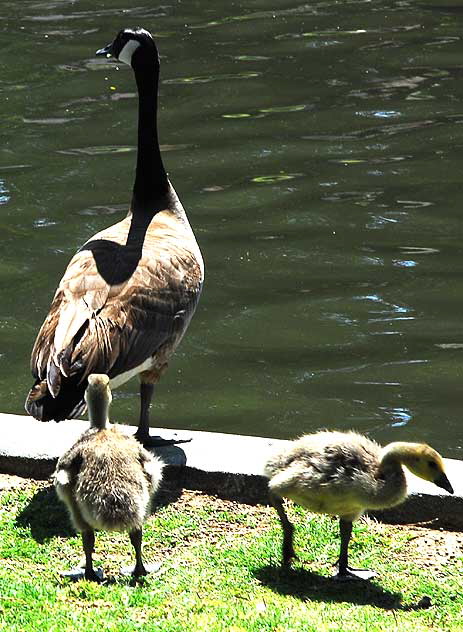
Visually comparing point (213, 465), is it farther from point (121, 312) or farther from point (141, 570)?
point (141, 570)

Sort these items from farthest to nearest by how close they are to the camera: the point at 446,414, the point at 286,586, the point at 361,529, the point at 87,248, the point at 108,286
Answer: the point at 446,414, the point at 87,248, the point at 108,286, the point at 361,529, the point at 286,586

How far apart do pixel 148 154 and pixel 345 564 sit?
4340mm

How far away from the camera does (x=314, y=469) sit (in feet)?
19.7

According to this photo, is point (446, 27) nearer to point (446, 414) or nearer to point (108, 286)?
point (446, 414)

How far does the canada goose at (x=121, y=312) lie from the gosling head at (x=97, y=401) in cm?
46

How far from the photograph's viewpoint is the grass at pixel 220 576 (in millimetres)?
5473

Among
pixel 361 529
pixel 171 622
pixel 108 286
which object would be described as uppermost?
pixel 108 286

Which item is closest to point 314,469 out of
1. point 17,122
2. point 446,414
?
point 446,414

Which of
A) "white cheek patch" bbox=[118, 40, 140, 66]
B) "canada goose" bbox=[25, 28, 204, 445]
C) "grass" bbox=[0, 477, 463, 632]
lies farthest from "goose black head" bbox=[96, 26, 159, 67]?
"grass" bbox=[0, 477, 463, 632]

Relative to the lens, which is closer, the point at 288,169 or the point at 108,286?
the point at 108,286

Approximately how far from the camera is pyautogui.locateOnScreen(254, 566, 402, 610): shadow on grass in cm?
588

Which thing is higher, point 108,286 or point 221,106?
point 108,286

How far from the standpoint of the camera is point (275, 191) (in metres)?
14.0

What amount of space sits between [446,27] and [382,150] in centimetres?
578
